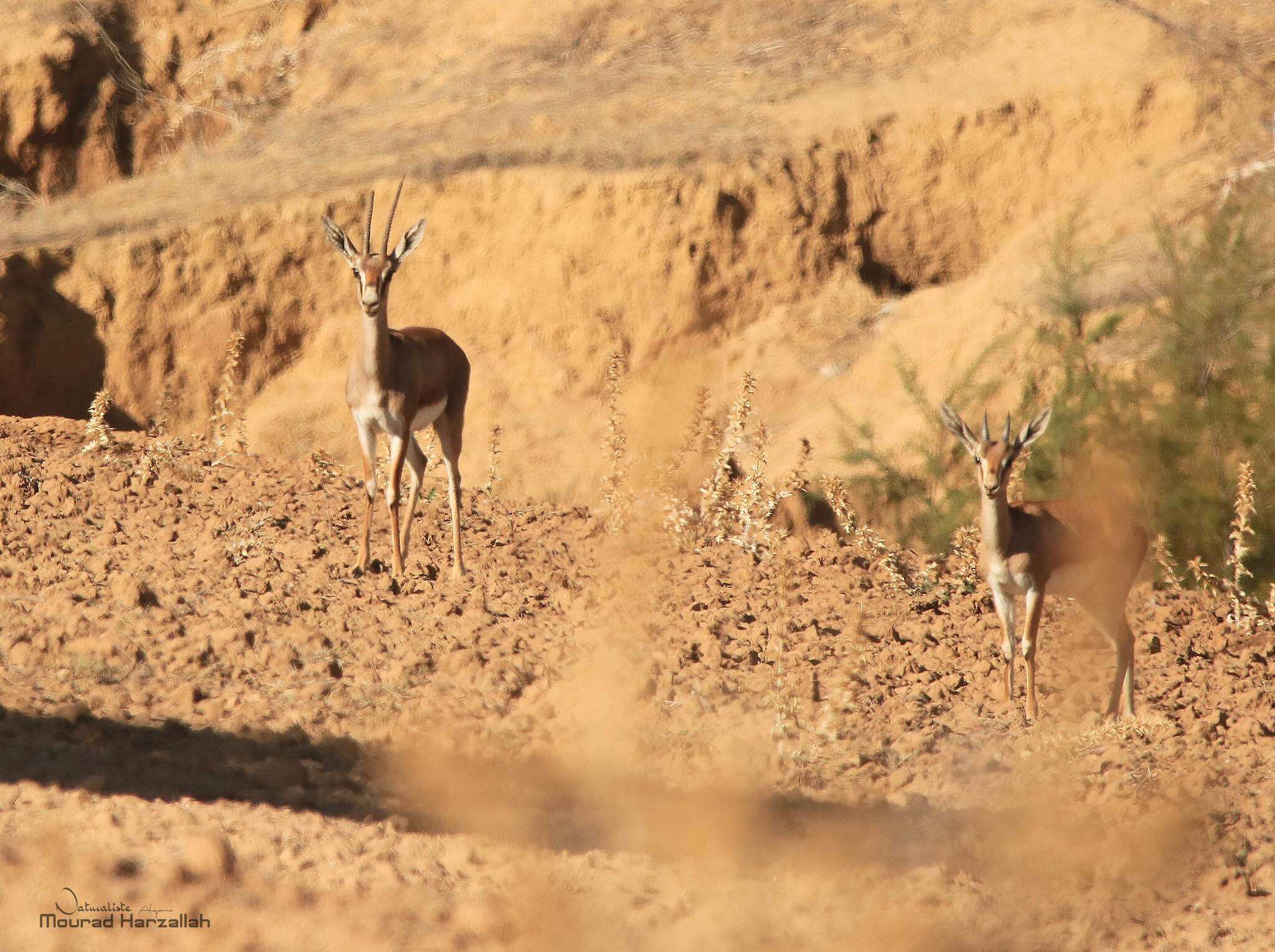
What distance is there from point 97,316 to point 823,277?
24.8ft

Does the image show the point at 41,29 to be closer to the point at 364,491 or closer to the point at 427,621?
the point at 364,491

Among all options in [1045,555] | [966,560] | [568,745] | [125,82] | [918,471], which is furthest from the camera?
[125,82]

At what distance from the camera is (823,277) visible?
15.9 metres

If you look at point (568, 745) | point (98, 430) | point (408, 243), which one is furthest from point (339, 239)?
point (568, 745)

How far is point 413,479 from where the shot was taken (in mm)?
10273

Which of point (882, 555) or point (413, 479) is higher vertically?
point (413, 479)

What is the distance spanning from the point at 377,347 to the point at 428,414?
734mm

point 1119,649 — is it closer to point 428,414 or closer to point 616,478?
point 616,478

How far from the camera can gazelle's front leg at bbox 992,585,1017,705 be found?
8383 millimetres

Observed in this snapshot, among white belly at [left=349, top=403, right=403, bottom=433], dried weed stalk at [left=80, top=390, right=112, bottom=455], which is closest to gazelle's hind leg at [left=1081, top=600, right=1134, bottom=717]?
white belly at [left=349, top=403, right=403, bottom=433]

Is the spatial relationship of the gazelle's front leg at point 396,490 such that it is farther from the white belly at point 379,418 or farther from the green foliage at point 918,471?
the green foliage at point 918,471

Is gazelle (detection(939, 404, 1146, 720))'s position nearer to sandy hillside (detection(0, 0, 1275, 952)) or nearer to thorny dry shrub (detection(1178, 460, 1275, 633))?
sandy hillside (detection(0, 0, 1275, 952))

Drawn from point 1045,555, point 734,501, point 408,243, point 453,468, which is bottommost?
point 1045,555

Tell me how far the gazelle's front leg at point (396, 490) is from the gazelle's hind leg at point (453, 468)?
0.37 meters
